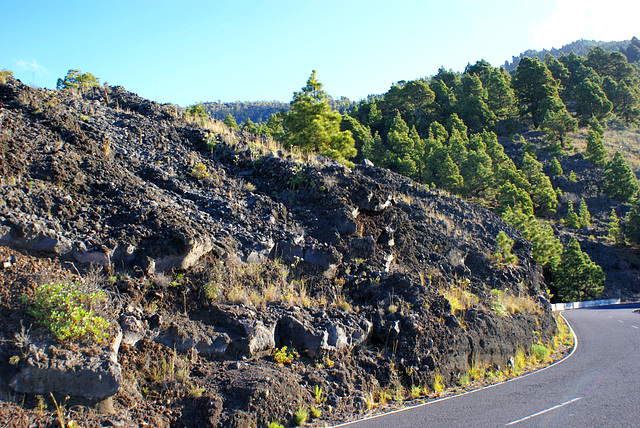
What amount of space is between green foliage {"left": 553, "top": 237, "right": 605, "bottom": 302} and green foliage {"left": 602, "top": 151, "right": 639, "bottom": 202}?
18140 mm

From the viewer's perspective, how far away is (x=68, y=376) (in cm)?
602

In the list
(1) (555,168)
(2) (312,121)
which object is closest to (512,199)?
(1) (555,168)

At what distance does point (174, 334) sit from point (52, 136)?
6343 millimetres

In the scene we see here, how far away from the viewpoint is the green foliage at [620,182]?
158 feet

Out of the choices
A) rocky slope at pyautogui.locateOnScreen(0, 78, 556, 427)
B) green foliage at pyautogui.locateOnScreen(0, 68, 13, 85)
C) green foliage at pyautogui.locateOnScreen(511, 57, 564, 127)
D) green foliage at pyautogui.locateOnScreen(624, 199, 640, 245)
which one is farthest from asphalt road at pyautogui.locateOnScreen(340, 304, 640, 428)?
green foliage at pyautogui.locateOnScreen(511, 57, 564, 127)

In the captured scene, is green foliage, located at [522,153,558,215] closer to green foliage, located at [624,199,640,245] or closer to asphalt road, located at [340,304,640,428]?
green foliage, located at [624,199,640,245]

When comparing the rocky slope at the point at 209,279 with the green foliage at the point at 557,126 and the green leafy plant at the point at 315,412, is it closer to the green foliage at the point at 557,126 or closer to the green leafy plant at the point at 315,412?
the green leafy plant at the point at 315,412

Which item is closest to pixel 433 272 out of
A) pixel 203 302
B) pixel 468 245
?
pixel 468 245

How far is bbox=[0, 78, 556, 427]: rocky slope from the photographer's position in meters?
6.61

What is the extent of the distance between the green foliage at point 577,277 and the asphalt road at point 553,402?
80.8ft

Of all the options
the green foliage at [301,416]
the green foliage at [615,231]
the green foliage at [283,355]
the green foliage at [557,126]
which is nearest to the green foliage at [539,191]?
the green foliage at [615,231]

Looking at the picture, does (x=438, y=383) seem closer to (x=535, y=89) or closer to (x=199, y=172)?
(x=199, y=172)

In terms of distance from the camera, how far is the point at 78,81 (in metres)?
17.5

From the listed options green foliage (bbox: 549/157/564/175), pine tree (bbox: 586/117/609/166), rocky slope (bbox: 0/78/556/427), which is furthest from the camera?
pine tree (bbox: 586/117/609/166)
